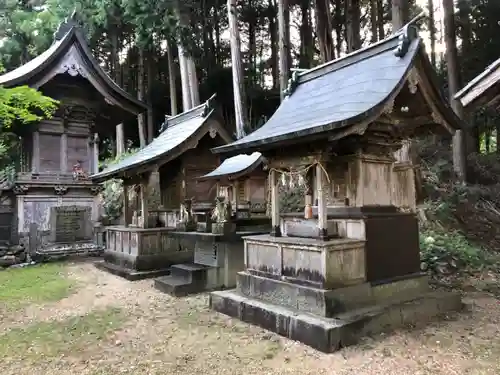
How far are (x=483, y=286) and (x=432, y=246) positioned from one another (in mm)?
1589

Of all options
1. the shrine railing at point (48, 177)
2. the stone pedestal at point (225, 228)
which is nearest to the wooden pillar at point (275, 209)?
the stone pedestal at point (225, 228)

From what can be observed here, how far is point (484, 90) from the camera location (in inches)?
203

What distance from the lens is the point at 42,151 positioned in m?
15.6

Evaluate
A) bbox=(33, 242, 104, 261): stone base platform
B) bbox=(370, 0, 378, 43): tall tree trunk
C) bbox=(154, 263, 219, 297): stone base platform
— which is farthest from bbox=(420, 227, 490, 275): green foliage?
bbox=(370, 0, 378, 43): tall tree trunk

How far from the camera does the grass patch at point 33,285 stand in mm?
8633

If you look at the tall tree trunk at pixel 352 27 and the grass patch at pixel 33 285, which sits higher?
the tall tree trunk at pixel 352 27

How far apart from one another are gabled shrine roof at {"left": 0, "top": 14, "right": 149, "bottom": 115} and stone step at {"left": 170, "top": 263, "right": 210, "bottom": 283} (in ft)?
30.4

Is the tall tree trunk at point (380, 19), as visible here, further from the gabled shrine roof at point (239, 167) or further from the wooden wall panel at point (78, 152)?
the wooden wall panel at point (78, 152)

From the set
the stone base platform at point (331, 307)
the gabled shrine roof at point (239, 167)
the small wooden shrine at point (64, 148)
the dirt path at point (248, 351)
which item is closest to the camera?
the dirt path at point (248, 351)

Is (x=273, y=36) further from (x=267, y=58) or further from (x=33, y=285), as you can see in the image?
(x=33, y=285)

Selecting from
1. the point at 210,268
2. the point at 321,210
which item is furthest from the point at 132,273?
the point at 321,210

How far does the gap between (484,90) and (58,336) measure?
23.1 ft

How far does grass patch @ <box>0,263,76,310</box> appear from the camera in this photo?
8.63 metres

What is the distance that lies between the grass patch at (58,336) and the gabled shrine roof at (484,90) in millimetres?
6320
